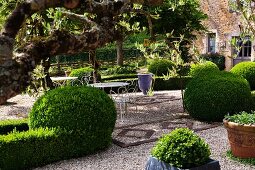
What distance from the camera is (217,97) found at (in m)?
8.65

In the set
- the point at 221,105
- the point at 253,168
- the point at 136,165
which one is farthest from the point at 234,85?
the point at 136,165

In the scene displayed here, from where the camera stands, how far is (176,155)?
170 inches

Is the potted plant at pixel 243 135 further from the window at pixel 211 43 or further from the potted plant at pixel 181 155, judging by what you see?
the window at pixel 211 43

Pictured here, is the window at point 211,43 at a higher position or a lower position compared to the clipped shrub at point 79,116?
higher

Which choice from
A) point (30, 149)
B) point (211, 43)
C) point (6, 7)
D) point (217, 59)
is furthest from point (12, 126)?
point (211, 43)

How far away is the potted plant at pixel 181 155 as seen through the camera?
14.1 feet

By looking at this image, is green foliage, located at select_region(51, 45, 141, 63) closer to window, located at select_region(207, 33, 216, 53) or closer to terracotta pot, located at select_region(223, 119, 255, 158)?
window, located at select_region(207, 33, 216, 53)

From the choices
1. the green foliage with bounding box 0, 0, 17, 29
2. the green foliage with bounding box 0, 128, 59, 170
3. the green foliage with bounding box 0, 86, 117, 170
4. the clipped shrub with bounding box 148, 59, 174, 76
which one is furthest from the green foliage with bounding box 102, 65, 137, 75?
the green foliage with bounding box 0, 128, 59, 170

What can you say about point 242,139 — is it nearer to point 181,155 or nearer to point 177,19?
point 181,155

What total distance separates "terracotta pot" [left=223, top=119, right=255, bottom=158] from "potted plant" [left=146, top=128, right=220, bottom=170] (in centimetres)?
176

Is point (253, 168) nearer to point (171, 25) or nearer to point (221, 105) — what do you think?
point (221, 105)

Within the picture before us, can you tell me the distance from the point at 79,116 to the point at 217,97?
3818mm

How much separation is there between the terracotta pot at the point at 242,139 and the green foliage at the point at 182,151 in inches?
69.3

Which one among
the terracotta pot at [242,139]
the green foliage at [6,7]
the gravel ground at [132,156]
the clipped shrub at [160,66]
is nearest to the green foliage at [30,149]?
the gravel ground at [132,156]
